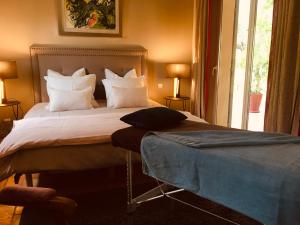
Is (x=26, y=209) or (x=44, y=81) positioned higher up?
(x=44, y=81)

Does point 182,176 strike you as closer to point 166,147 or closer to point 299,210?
point 166,147

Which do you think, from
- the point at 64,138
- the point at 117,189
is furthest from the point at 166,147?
the point at 117,189

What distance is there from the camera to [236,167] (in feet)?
4.24

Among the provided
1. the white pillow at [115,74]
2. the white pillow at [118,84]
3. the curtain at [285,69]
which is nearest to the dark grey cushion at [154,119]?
the curtain at [285,69]

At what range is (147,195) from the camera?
84.7 inches

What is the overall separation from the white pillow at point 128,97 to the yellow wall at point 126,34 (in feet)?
3.45

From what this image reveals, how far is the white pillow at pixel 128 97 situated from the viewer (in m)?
3.59

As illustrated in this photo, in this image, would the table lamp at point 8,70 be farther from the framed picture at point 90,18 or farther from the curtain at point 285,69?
the curtain at point 285,69

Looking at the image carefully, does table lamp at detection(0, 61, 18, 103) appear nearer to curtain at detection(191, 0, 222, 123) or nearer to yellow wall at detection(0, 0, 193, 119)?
yellow wall at detection(0, 0, 193, 119)

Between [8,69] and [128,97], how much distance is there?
5.52 feet

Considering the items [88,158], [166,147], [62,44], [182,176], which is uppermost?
[62,44]

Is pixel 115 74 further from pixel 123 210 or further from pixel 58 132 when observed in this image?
pixel 123 210

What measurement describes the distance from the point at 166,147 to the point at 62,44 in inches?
125

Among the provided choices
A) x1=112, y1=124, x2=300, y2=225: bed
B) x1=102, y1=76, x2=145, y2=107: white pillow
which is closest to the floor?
x1=112, y1=124, x2=300, y2=225: bed
